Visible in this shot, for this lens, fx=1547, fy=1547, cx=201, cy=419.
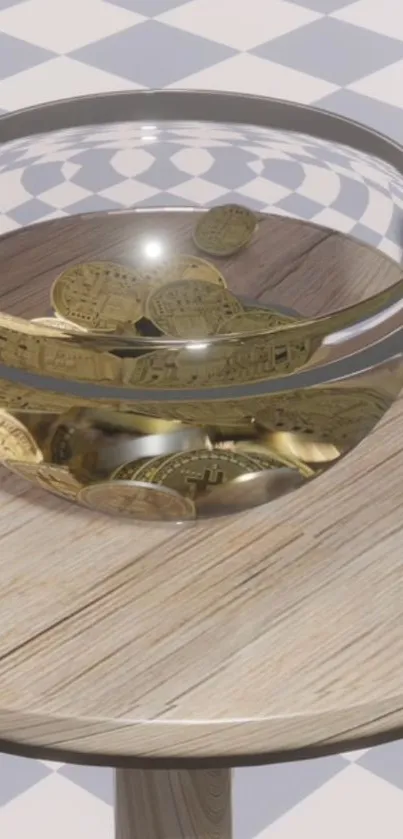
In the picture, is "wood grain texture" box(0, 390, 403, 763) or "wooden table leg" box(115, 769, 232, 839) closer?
"wood grain texture" box(0, 390, 403, 763)

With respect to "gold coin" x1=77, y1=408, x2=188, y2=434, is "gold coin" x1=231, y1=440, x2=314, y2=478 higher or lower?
lower

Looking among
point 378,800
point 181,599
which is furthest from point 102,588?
point 378,800

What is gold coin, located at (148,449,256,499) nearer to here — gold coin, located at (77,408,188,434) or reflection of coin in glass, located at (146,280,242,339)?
gold coin, located at (77,408,188,434)

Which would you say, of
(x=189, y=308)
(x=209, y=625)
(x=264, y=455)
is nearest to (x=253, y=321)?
(x=189, y=308)

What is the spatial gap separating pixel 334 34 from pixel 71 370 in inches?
Result: 81.8

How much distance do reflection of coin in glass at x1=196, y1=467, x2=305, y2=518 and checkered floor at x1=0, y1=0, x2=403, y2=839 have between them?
0.19 metres

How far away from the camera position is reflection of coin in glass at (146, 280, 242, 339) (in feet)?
2.82

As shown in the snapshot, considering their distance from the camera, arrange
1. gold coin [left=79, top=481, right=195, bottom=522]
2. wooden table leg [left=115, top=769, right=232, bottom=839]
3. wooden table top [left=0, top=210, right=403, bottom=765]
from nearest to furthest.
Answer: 1. wooden table top [left=0, top=210, right=403, bottom=765]
2. gold coin [left=79, top=481, right=195, bottom=522]
3. wooden table leg [left=115, top=769, right=232, bottom=839]

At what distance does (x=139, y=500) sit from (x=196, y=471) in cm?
3

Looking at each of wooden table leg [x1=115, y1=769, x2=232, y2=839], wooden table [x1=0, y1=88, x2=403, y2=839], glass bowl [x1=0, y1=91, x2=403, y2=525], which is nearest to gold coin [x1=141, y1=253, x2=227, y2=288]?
glass bowl [x1=0, y1=91, x2=403, y2=525]

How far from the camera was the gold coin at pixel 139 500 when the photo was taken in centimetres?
72

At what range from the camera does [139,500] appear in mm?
725

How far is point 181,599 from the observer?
687 millimetres

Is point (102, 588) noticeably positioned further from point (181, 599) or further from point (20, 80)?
point (20, 80)
